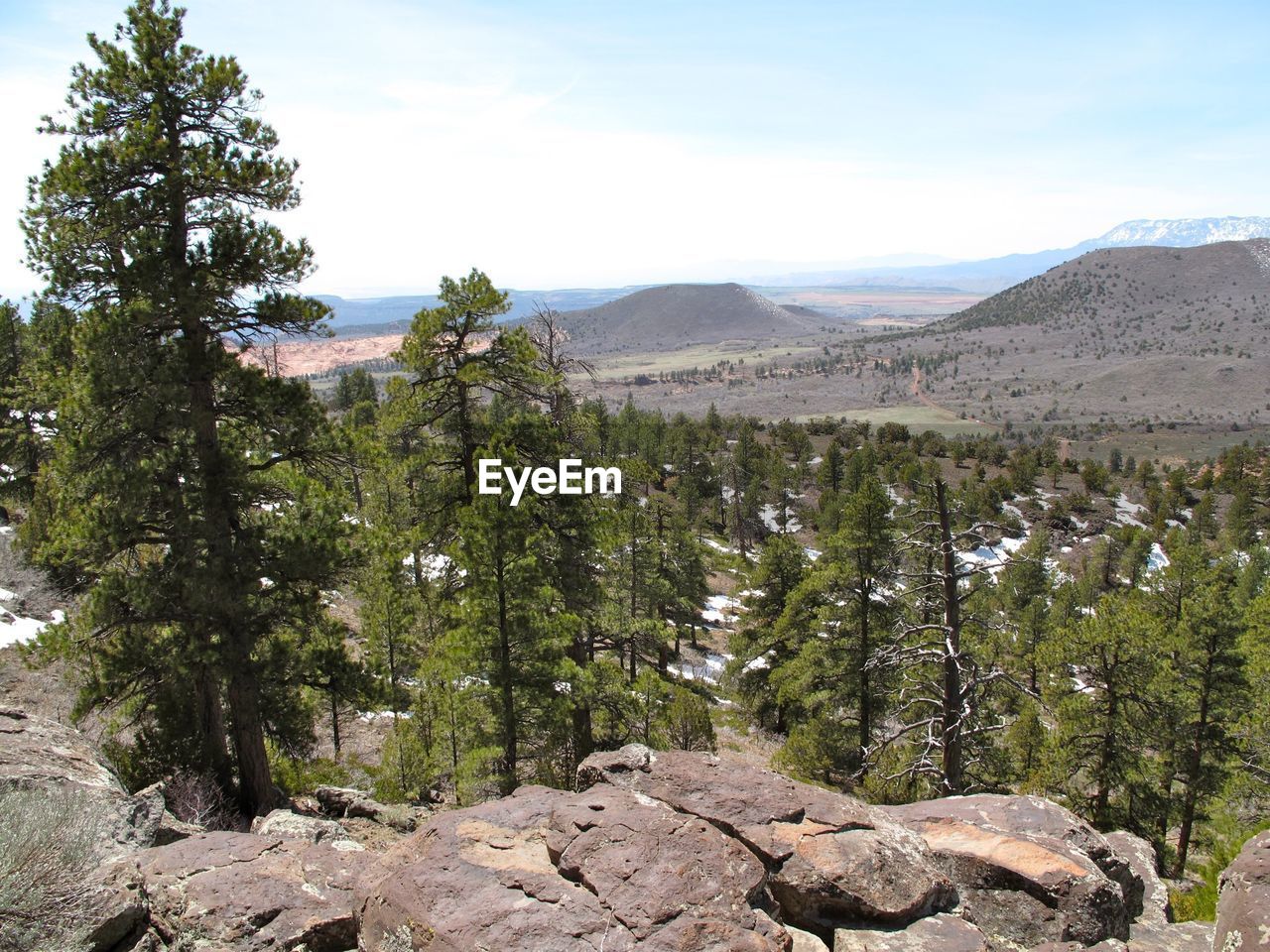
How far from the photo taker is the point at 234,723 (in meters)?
11.9

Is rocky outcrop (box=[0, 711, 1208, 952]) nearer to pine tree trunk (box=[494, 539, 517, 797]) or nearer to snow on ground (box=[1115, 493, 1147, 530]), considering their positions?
pine tree trunk (box=[494, 539, 517, 797])

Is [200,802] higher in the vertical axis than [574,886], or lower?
lower

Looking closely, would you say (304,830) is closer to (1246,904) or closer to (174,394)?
(174,394)

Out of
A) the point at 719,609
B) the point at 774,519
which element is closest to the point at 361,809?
the point at 719,609

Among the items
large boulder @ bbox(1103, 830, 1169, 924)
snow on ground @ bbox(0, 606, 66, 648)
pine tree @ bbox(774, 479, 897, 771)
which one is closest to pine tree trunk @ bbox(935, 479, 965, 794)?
large boulder @ bbox(1103, 830, 1169, 924)

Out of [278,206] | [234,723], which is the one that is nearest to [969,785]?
[234,723]

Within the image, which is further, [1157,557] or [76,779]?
[1157,557]

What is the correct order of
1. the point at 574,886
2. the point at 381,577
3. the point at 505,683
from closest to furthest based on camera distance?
the point at 574,886
the point at 505,683
the point at 381,577

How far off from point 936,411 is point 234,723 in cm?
19935

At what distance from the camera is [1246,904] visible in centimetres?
604

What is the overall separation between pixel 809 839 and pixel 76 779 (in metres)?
9.09

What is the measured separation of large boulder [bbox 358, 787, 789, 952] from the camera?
557 cm

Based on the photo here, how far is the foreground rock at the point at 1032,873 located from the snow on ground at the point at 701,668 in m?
30.2

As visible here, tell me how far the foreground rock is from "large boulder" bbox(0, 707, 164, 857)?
29.6ft
